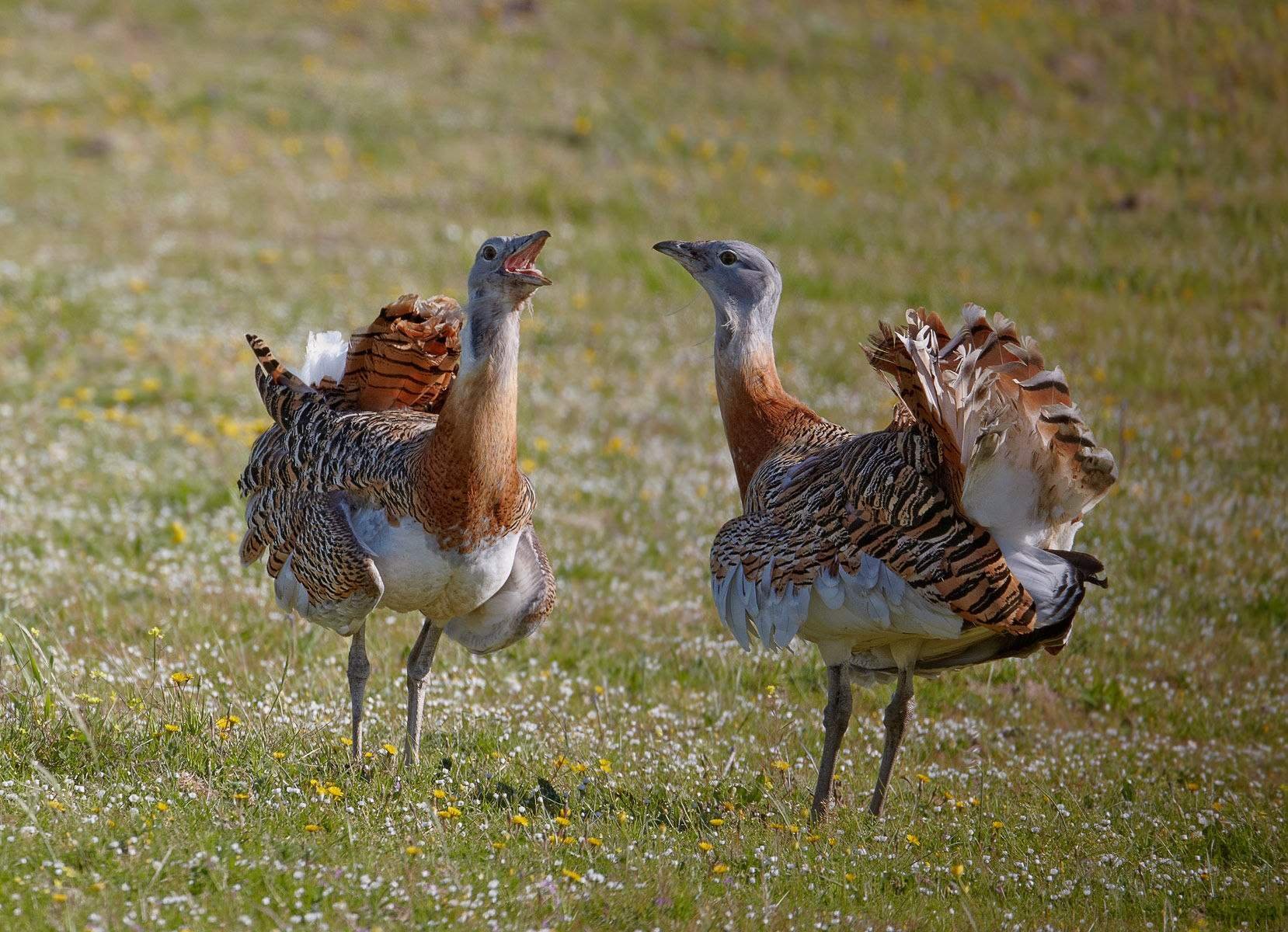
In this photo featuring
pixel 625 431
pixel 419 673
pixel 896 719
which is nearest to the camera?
pixel 896 719

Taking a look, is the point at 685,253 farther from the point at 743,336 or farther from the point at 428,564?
the point at 428,564

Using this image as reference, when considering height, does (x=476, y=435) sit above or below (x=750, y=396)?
below

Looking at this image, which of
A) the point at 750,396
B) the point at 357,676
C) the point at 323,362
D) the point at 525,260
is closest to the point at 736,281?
the point at 750,396

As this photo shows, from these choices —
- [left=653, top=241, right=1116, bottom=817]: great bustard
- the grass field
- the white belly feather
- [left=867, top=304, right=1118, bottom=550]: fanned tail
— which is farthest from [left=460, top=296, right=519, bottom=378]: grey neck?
the grass field

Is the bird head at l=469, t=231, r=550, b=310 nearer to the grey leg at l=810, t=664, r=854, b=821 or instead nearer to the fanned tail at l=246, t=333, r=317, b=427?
the fanned tail at l=246, t=333, r=317, b=427

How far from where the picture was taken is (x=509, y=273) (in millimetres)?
4680

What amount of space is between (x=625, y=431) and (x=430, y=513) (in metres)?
4.96

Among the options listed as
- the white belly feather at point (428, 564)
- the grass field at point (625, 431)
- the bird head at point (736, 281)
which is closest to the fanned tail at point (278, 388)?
the white belly feather at point (428, 564)

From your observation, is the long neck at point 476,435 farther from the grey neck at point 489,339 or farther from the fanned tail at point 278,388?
the fanned tail at point 278,388

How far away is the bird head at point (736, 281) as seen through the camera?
5.73m

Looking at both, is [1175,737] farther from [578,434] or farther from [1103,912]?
[578,434]

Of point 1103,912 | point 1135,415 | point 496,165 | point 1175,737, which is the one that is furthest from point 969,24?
point 1103,912

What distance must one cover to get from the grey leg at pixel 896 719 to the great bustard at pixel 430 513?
1343 millimetres

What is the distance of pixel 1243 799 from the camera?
545 centimetres
